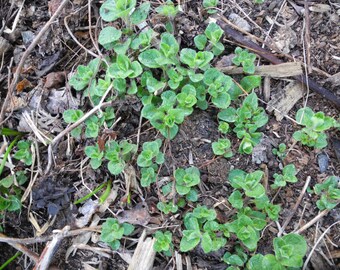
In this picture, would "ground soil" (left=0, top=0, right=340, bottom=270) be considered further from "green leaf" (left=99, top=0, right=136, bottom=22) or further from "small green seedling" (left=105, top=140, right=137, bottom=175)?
"green leaf" (left=99, top=0, right=136, bottom=22)

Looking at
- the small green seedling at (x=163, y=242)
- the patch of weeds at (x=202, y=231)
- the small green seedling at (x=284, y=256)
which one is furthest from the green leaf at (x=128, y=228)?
the small green seedling at (x=284, y=256)

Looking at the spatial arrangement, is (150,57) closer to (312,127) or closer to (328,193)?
(312,127)

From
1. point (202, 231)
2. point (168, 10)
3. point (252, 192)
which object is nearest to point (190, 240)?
point (202, 231)

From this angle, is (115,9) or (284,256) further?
(115,9)

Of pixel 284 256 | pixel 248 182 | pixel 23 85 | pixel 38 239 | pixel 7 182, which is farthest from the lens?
pixel 23 85

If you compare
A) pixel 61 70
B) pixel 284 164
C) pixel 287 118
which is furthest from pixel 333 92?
pixel 61 70

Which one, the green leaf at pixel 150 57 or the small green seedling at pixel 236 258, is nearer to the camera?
the small green seedling at pixel 236 258

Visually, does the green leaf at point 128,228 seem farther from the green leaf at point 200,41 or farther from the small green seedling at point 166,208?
the green leaf at point 200,41
